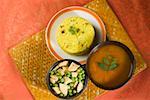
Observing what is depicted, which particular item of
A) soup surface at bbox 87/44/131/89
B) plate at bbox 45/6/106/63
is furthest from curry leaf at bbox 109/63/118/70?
plate at bbox 45/6/106/63

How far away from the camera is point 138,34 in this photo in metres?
1.98

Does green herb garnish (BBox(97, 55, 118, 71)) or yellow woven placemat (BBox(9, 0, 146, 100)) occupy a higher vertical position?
yellow woven placemat (BBox(9, 0, 146, 100))

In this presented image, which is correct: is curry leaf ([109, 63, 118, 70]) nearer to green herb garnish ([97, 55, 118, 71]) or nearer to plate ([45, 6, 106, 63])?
green herb garnish ([97, 55, 118, 71])

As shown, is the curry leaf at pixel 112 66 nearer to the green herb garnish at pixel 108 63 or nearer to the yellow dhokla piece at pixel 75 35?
the green herb garnish at pixel 108 63

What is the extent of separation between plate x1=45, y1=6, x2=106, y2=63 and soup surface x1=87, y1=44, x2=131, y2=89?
0.06 meters

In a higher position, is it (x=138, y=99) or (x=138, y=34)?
(x=138, y=34)

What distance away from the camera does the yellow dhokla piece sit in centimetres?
193

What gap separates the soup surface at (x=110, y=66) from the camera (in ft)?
6.25

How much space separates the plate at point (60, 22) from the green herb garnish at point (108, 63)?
8 centimetres

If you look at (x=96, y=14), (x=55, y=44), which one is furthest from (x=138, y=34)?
(x=55, y=44)

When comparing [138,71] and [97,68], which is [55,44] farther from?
[138,71]

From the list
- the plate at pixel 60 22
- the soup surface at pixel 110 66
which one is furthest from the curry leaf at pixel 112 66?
the plate at pixel 60 22

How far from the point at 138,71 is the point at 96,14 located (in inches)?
10.6

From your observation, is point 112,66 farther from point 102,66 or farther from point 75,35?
point 75,35
